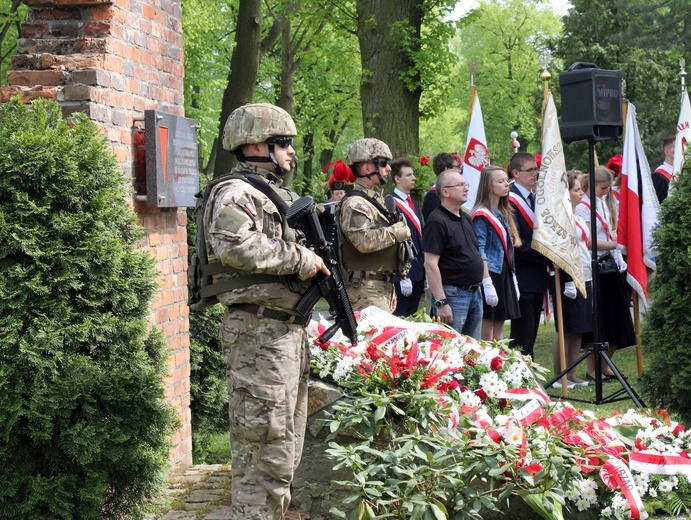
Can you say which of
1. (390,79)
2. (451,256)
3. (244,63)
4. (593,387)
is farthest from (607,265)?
(244,63)

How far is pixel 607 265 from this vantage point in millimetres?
10047

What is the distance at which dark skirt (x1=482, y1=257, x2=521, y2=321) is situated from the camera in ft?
29.0

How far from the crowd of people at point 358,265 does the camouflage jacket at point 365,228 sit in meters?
0.01

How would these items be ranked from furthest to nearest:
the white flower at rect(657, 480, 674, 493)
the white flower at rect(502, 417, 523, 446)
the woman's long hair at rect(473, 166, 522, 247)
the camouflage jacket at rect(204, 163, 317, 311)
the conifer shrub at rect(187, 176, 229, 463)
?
1. the woman's long hair at rect(473, 166, 522, 247)
2. the conifer shrub at rect(187, 176, 229, 463)
3. the white flower at rect(657, 480, 674, 493)
4. the white flower at rect(502, 417, 523, 446)
5. the camouflage jacket at rect(204, 163, 317, 311)

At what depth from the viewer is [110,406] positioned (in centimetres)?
482

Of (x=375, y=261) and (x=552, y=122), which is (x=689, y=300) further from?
(x=552, y=122)

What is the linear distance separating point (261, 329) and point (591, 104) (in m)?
5.09

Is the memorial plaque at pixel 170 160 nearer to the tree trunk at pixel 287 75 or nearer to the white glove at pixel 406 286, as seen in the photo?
the white glove at pixel 406 286

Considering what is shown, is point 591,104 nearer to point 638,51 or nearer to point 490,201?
point 490,201

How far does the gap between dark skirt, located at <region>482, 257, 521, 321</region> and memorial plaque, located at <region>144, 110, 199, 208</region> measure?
3353 mm

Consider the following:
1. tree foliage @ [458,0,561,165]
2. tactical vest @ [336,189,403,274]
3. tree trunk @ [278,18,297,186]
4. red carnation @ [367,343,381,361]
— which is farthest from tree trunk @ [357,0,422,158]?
tree foliage @ [458,0,561,165]

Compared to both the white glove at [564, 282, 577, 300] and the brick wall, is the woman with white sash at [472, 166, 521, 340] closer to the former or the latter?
the white glove at [564, 282, 577, 300]

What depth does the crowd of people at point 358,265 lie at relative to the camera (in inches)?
182

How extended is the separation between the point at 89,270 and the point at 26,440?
2.94ft
